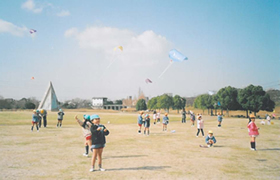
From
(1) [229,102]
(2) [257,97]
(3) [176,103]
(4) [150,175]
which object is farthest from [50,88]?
(4) [150,175]

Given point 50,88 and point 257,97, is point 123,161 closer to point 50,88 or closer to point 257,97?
point 257,97

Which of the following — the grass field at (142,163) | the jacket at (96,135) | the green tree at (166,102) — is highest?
the green tree at (166,102)

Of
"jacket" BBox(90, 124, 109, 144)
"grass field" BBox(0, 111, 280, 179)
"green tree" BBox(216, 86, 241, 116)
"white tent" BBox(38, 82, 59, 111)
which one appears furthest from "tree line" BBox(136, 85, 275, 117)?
"white tent" BBox(38, 82, 59, 111)

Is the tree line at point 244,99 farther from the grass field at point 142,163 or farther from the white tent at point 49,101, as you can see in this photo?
the white tent at point 49,101

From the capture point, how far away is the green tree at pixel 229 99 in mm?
71188

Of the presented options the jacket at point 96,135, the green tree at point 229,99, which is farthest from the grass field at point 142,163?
the green tree at point 229,99

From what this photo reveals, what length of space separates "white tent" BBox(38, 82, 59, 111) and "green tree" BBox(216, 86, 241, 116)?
77333mm

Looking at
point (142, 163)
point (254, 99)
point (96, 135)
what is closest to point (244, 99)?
point (254, 99)

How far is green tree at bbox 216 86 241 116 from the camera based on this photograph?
71188 mm

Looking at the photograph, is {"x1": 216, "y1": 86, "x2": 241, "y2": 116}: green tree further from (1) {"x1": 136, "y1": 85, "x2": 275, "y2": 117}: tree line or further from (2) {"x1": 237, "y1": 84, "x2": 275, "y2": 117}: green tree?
(2) {"x1": 237, "y1": 84, "x2": 275, "y2": 117}: green tree

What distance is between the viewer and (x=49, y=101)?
10319 centimetres

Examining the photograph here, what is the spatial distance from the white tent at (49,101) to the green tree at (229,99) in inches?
3045

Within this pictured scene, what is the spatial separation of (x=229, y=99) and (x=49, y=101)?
268 feet

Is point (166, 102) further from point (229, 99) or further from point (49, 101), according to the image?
point (49, 101)
